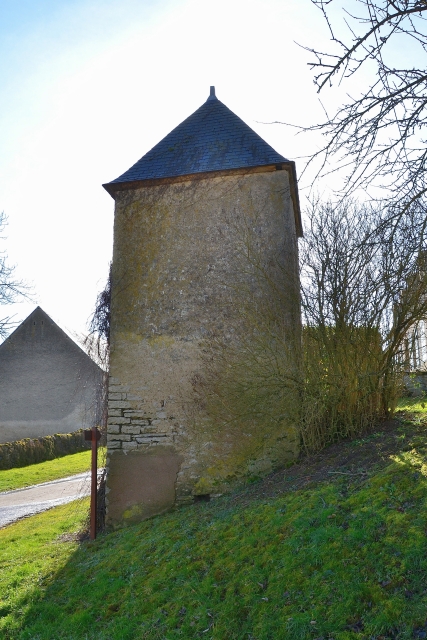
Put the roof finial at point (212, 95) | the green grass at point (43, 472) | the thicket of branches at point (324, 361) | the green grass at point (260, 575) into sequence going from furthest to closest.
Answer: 1. the green grass at point (43, 472)
2. the roof finial at point (212, 95)
3. the thicket of branches at point (324, 361)
4. the green grass at point (260, 575)

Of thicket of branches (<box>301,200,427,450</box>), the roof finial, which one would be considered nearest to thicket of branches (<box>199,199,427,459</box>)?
thicket of branches (<box>301,200,427,450</box>)

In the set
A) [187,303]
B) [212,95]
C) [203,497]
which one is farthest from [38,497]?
[212,95]

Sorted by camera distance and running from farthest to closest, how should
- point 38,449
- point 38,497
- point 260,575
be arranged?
point 38,449 → point 38,497 → point 260,575

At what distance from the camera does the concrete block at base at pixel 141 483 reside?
27.7 feet

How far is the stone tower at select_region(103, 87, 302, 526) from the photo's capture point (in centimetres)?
848

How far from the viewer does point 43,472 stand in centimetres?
1850

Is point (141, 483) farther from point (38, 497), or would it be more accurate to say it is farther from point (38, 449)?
point (38, 449)

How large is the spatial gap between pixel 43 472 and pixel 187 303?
40.6ft

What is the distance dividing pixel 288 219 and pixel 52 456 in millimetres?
16200

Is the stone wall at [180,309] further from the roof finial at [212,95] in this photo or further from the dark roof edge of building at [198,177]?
the roof finial at [212,95]

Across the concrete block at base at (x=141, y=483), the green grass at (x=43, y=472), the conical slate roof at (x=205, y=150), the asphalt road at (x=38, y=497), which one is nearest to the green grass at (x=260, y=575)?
the concrete block at base at (x=141, y=483)

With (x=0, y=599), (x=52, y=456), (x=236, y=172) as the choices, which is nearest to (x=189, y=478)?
(x=0, y=599)

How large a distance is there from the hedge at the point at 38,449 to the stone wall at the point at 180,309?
42.1 feet

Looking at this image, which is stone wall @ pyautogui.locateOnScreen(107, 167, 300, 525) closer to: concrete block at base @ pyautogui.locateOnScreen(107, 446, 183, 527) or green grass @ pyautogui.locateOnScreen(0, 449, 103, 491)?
concrete block at base @ pyautogui.locateOnScreen(107, 446, 183, 527)
